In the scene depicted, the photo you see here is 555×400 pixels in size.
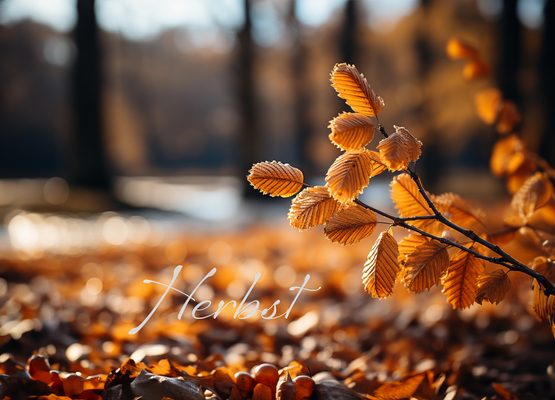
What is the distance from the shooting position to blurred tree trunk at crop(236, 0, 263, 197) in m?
7.96

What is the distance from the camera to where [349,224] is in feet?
2.55

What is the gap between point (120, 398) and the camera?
2.93ft

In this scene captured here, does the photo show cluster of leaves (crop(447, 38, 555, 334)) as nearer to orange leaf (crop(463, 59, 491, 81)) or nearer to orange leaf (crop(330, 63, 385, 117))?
orange leaf (crop(463, 59, 491, 81))

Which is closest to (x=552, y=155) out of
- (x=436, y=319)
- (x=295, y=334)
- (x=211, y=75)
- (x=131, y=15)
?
(x=436, y=319)

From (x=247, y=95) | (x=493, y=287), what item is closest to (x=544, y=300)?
(x=493, y=287)

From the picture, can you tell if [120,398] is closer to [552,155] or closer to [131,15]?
[552,155]

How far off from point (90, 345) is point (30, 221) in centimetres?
527

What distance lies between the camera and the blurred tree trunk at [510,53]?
5785mm

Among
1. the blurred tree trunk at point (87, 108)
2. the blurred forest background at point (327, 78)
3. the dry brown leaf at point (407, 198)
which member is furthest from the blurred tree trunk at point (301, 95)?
the dry brown leaf at point (407, 198)

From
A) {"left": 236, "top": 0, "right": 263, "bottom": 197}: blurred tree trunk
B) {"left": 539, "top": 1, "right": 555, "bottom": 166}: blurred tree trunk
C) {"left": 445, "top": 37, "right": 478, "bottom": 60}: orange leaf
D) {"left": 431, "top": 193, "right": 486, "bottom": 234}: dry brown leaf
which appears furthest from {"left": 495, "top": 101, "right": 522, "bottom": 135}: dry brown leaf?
{"left": 236, "top": 0, "right": 263, "bottom": 197}: blurred tree trunk

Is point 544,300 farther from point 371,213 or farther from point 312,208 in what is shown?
point 312,208

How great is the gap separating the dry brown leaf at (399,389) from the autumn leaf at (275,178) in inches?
22.8

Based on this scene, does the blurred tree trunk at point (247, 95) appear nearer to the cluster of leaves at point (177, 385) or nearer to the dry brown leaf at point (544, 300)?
the cluster of leaves at point (177, 385)

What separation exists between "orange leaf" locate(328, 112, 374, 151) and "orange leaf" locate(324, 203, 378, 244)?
0.41 feet
